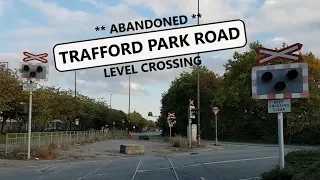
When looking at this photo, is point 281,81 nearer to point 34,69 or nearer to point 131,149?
point 34,69

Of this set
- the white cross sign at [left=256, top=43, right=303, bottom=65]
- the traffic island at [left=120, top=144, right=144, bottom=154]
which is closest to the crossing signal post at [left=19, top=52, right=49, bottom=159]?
the traffic island at [left=120, top=144, right=144, bottom=154]

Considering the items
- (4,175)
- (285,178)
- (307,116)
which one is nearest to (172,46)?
(285,178)

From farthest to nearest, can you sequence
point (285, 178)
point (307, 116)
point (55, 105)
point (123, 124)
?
point (123, 124), point (55, 105), point (307, 116), point (285, 178)

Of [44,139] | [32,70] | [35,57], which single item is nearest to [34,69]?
[32,70]

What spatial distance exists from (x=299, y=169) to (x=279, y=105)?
186 centimetres

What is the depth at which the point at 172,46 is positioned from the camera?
1502cm

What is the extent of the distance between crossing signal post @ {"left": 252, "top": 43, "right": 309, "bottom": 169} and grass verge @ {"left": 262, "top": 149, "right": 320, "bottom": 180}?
51 cm

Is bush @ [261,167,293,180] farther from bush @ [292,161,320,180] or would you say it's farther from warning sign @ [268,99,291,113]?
warning sign @ [268,99,291,113]

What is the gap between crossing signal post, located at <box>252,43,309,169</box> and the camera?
38.2 ft

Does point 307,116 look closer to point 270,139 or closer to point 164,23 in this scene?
point 270,139

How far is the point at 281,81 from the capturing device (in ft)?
38.9

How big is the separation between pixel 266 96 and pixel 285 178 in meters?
2.25

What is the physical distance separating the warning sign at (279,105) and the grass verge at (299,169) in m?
1.58

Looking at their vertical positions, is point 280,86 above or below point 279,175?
above
